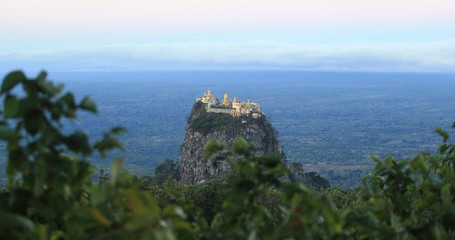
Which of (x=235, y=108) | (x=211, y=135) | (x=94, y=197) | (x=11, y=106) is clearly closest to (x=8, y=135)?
(x=11, y=106)

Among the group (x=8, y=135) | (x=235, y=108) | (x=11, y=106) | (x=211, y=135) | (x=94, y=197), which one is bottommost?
(x=211, y=135)

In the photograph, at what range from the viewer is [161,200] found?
1733 centimetres

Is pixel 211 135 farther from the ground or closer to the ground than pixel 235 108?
closer to the ground

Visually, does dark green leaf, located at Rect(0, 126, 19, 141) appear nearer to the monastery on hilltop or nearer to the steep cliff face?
the steep cliff face

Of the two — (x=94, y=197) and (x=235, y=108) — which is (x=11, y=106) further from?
(x=235, y=108)

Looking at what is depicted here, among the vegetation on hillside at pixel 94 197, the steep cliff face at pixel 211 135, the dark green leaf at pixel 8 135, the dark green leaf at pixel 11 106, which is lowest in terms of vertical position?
the steep cliff face at pixel 211 135

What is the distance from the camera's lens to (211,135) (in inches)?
1655

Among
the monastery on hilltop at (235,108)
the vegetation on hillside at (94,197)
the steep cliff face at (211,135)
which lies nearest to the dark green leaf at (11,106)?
the vegetation on hillside at (94,197)

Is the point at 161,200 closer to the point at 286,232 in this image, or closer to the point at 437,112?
the point at 286,232

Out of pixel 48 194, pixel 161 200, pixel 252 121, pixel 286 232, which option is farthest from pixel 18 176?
pixel 252 121

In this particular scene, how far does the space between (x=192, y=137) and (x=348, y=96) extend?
13375 cm

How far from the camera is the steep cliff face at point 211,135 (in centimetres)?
4059

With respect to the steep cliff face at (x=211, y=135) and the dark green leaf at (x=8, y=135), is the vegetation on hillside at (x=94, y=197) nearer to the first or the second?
the dark green leaf at (x=8, y=135)

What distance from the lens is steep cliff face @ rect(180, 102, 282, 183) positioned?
1598 inches
